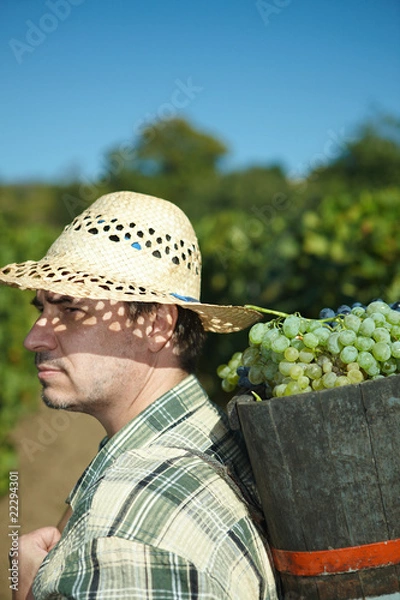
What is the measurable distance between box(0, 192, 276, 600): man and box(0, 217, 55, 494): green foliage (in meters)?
4.93

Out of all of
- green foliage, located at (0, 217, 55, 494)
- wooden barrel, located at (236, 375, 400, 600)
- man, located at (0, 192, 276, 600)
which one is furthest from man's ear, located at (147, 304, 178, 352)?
green foliage, located at (0, 217, 55, 494)

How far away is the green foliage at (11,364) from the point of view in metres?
7.40

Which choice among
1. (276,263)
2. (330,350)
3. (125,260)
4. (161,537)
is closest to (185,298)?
(125,260)

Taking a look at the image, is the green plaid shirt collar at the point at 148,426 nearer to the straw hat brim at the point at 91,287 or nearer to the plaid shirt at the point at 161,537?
the plaid shirt at the point at 161,537

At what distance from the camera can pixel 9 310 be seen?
864 cm

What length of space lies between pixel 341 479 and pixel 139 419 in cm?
79

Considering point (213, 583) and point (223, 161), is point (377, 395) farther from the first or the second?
point (223, 161)

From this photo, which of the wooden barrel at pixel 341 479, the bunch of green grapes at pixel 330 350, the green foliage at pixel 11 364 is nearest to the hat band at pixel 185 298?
the bunch of green grapes at pixel 330 350

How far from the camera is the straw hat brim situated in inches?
87.4

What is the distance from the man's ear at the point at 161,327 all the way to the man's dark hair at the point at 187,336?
31 mm

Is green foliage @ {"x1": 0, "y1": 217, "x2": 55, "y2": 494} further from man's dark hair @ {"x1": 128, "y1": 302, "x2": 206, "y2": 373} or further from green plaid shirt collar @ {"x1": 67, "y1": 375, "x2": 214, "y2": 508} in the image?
green plaid shirt collar @ {"x1": 67, "y1": 375, "x2": 214, "y2": 508}

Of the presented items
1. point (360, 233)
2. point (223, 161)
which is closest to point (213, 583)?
point (360, 233)

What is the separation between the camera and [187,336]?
2.61 meters

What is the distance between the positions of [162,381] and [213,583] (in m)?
0.88
